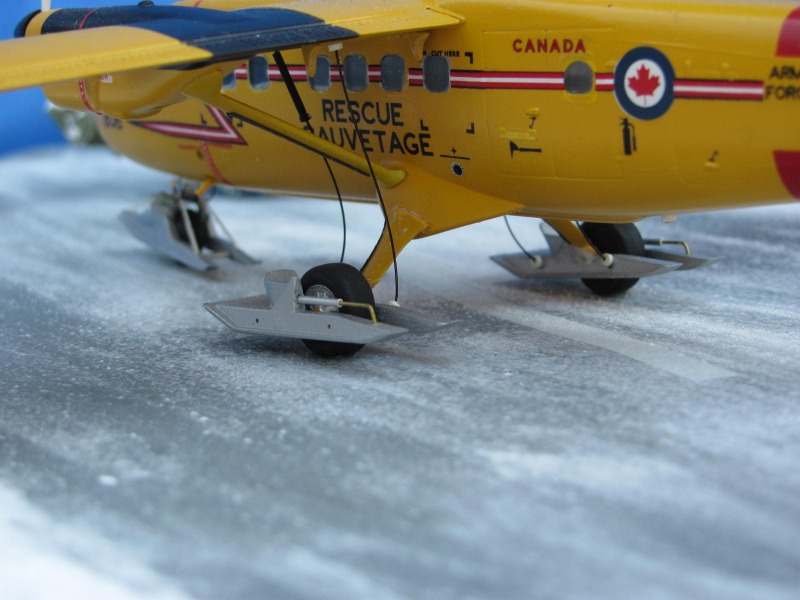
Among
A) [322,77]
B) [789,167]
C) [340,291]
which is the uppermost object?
[322,77]

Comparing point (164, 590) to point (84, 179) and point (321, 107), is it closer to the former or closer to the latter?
point (321, 107)

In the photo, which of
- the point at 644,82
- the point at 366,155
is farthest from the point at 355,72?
the point at 644,82

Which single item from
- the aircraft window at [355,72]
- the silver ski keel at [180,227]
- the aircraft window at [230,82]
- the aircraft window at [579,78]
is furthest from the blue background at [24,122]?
the aircraft window at [579,78]

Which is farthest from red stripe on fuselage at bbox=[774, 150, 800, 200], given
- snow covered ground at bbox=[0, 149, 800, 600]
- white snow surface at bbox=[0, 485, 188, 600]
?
white snow surface at bbox=[0, 485, 188, 600]

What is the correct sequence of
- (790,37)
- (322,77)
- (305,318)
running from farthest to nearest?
(322,77) < (305,318) < (790,37)

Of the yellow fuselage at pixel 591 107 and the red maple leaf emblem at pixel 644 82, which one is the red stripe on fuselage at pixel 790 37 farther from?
the red maple leaf emblem at pixel 644 82

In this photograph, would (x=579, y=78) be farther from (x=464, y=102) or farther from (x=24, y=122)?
(x=24, y=122)

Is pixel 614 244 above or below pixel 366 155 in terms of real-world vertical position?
below
